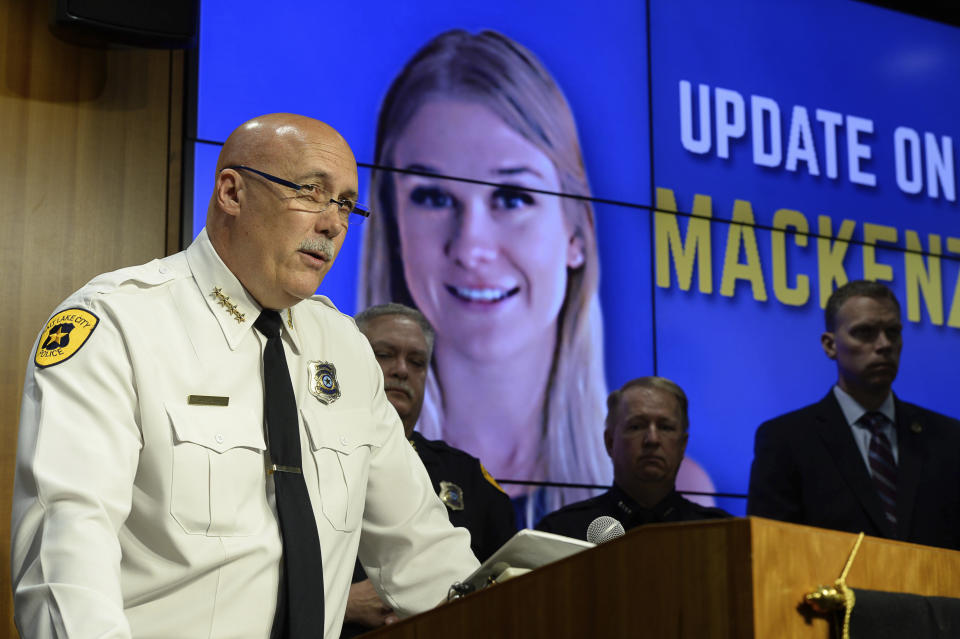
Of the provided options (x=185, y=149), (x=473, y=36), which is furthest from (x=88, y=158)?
(x=473, y=36)

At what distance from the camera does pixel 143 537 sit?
163cm

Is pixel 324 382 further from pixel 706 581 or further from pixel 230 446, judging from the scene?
pixel 706 581

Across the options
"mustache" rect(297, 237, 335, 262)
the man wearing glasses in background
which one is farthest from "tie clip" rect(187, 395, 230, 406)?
"mustache" rect(297, 237, 335, 262)

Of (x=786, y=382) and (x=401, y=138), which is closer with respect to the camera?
(x=401, y=138)

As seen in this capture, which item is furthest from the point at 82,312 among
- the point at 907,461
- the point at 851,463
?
the point at 907,461

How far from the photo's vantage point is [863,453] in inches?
145

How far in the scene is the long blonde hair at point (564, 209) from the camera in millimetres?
4141

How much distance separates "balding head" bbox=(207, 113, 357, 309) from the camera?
73.0 inches

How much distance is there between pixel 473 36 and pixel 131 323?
9.80 feet

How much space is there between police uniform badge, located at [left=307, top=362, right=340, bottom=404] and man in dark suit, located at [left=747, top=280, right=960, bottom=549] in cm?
189

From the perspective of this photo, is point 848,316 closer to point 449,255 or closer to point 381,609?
point 449,255

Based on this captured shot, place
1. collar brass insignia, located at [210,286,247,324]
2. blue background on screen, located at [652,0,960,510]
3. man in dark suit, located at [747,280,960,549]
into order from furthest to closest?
blue background on screen, located at [652,0,960,510] → man in dark suit, located at [747,280,960,549] → collar brass insignia, located at [210,286,247,324]

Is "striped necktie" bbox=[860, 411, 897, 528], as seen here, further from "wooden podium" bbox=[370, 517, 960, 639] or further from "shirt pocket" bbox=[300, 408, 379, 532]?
"wooden podium" bbox=[370, 517, 960, 639]

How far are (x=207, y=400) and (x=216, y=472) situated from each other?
0.11 metres
